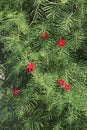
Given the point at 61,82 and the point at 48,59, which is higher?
the point at 48,59

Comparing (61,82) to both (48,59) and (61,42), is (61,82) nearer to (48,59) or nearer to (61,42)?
(48,59)

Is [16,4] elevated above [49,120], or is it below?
above

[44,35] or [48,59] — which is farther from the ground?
[44,35]

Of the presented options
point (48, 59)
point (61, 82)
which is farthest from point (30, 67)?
point (61, 82)

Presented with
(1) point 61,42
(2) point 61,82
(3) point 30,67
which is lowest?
(2) point 61,82

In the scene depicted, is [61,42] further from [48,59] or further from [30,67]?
[30,67]

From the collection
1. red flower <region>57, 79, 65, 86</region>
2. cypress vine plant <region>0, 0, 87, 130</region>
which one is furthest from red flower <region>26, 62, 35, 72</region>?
red flower <region>57, 79, 65, 86</region>

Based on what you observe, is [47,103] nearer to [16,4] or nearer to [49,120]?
[49,120]

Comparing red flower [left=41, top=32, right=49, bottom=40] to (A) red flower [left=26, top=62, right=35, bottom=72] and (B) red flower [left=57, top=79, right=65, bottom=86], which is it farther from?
(B) red flower [left=57, top=79, right=65, bottom=86]

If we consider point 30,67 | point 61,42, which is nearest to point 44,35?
point 61,42

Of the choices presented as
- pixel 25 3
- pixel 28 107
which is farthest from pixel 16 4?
pixel 28 107
